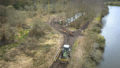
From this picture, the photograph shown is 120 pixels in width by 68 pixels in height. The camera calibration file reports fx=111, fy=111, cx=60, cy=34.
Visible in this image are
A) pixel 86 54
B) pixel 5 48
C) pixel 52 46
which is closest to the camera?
pixel 86 54

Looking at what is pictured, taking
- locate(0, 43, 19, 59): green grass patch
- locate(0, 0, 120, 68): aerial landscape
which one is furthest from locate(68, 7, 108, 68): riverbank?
locate(0, 43, 19, 59): green grass patch

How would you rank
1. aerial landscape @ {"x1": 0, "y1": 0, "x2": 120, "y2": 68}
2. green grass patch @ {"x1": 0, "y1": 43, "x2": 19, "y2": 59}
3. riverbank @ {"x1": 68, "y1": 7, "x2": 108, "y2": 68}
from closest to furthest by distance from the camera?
1. aerial landscape @ {"x1": 0, "y1": 0, "x2": 120, "y2": 68}
2. riverbank @ {"x1": 68, "y1": 7, "x2": 108, "y2": 68}
3. green grass patch @ {"x1": 0, "y1": 43, "x2": 19, "y2": 59}

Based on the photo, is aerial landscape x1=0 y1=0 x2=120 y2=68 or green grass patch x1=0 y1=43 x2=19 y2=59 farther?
green grass patch x1=0 y1=43 x2=19 y2=59

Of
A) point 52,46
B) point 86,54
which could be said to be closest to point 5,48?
point 52,46

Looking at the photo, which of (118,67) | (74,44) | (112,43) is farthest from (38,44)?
(112,43)

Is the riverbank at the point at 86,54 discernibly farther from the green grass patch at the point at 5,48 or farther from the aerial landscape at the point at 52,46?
the green grass patch at the point at 5,48

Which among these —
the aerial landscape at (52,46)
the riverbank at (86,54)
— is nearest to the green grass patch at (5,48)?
the aerial landscape at (52,46)

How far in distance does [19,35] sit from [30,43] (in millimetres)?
3736

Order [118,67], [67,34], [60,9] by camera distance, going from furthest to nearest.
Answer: [60,9], [67,34], [118,67]

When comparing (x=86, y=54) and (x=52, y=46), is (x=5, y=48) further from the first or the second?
(x=86, y=54)

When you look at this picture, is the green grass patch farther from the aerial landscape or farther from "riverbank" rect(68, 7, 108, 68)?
"riverbank" rect(68, 7, 108, 68)

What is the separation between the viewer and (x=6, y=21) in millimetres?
18250

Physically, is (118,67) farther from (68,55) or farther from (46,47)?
(46,47)

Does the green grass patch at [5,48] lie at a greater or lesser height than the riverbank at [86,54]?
greater
